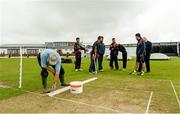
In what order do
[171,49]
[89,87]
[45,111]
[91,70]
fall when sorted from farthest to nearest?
[171,49] → [91,70] → [89,87] → [45,111]

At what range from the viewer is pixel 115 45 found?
14.9 metres

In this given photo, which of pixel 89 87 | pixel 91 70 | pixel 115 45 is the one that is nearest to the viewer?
pixel 89 87

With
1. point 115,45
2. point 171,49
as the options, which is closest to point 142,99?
point 115,45

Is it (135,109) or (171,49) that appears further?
(171,49)

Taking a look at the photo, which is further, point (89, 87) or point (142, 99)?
point (89, 87)

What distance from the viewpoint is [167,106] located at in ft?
19.9

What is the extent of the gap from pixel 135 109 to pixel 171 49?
68276mm

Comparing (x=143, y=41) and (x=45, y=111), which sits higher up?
(x=143, y=41)

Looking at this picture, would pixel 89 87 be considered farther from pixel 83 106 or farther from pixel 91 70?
pixel 91 70

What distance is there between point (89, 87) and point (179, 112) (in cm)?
350

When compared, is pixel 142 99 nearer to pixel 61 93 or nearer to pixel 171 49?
pixel 61 93

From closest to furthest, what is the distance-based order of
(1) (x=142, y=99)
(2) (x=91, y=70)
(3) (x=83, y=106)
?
(3) (x=83, y=106) < (1) (x=142, y=99) < (2) (x=91, y=70)

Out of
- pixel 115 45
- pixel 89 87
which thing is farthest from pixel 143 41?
pixel 89 87

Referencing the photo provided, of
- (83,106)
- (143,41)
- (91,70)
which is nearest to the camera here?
(83,106)
